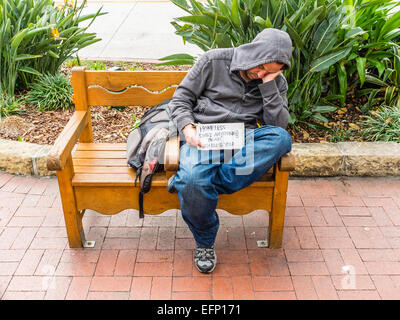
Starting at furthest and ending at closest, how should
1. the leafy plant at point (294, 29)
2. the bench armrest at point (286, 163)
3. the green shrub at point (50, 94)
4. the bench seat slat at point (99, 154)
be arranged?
1. the green shrub at point (50, 94)
2. the leafy plant at point (294, 29)
3. the bench seat slat at point (99, 154)
4. the bench armrest at point (286, 163)

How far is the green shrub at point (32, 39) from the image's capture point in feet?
12.6

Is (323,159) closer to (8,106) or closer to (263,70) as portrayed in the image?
(263,70)

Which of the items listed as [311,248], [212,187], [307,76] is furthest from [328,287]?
[307,76]

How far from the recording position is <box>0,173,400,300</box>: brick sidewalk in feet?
8.38

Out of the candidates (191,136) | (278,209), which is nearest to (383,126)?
(278,209)

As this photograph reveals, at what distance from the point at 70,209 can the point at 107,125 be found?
63.4 inches

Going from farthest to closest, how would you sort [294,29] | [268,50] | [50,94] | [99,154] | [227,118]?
[50,94], [294,29], [99,154], [227,118], [268,50]

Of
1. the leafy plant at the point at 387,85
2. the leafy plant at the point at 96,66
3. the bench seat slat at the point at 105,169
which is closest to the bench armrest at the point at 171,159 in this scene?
the bench seat slat at the point at 105,169

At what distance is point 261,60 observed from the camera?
2.44 meters

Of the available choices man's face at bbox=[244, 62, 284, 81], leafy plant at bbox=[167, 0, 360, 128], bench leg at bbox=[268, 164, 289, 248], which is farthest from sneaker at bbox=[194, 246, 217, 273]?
leafy plant at bbox=[167, 0, 360, 128]

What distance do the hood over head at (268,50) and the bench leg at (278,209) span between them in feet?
2.09

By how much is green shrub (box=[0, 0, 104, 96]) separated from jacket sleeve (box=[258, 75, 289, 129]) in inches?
88.4

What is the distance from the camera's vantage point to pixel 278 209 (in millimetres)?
2736

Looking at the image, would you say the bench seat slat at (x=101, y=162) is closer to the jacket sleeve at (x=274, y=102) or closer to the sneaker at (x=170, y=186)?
the sneaker at (x=170, y=186)
